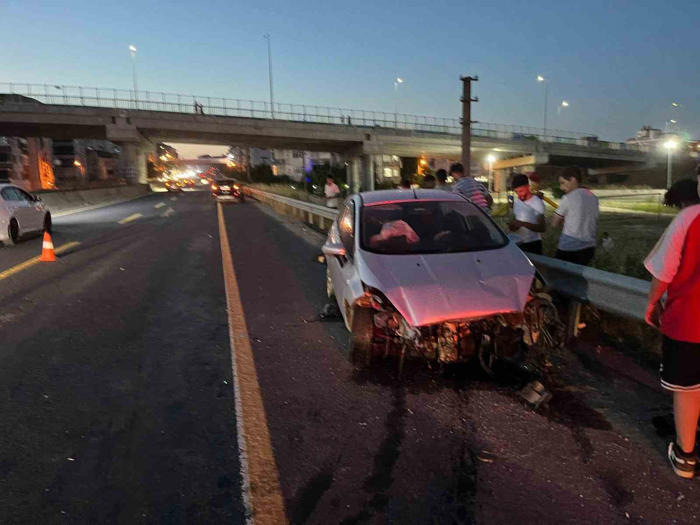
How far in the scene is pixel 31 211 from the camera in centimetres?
1400

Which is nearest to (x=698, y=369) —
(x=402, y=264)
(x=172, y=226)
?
(x=402, y=264)

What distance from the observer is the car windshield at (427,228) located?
5199 millimetres

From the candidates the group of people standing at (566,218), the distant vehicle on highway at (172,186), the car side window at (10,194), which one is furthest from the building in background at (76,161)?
the group of people standing at (566,218)

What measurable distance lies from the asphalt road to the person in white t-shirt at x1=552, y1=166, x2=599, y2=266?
1.15 meters

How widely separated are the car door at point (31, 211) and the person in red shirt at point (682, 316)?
47.3 feet

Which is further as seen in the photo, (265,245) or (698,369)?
(265,245)

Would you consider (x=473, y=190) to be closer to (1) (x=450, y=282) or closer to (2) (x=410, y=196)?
(2) (x=410, y=196)

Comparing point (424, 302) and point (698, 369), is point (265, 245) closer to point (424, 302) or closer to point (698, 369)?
point (424, 302)

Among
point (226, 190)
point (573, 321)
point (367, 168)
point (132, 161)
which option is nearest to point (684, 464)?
point (573, 321)

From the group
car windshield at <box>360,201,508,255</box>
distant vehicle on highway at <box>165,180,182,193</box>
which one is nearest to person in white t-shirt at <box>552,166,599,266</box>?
car windshield at <box>360,201,508,255</box>

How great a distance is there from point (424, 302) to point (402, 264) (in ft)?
2.23

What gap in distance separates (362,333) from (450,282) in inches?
32.1

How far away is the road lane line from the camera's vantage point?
9.08 ft

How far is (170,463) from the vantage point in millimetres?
3238
